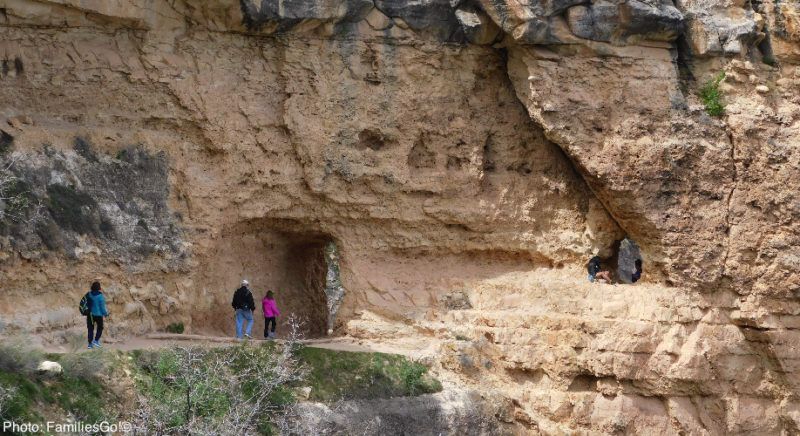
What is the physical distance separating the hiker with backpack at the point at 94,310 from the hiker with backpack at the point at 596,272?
836 cm

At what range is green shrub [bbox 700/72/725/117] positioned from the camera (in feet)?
70.8

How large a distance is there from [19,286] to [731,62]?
11.9m

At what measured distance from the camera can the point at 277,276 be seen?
22625 mm

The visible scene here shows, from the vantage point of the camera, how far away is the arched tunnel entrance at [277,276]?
21.5m

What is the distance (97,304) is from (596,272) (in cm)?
861

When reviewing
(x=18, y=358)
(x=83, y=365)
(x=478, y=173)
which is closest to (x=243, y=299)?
(x=83, y=365)

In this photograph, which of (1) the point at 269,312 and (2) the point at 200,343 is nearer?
(2) the point at 200,343

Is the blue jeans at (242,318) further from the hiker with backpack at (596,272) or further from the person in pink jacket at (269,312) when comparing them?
the hiker with backpack at (596,272)

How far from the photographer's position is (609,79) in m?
21.5

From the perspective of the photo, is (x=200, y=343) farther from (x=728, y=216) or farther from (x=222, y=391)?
(x=728, y=216)

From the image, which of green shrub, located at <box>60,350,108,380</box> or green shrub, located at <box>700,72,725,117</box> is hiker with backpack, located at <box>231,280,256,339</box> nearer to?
green shrub, located at <box>60,350,108,380</box>

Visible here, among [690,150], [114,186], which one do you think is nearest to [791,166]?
[690,150]

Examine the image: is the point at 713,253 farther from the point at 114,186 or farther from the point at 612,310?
the point at 114,186

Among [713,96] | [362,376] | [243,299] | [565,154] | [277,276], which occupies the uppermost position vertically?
[713,96]
